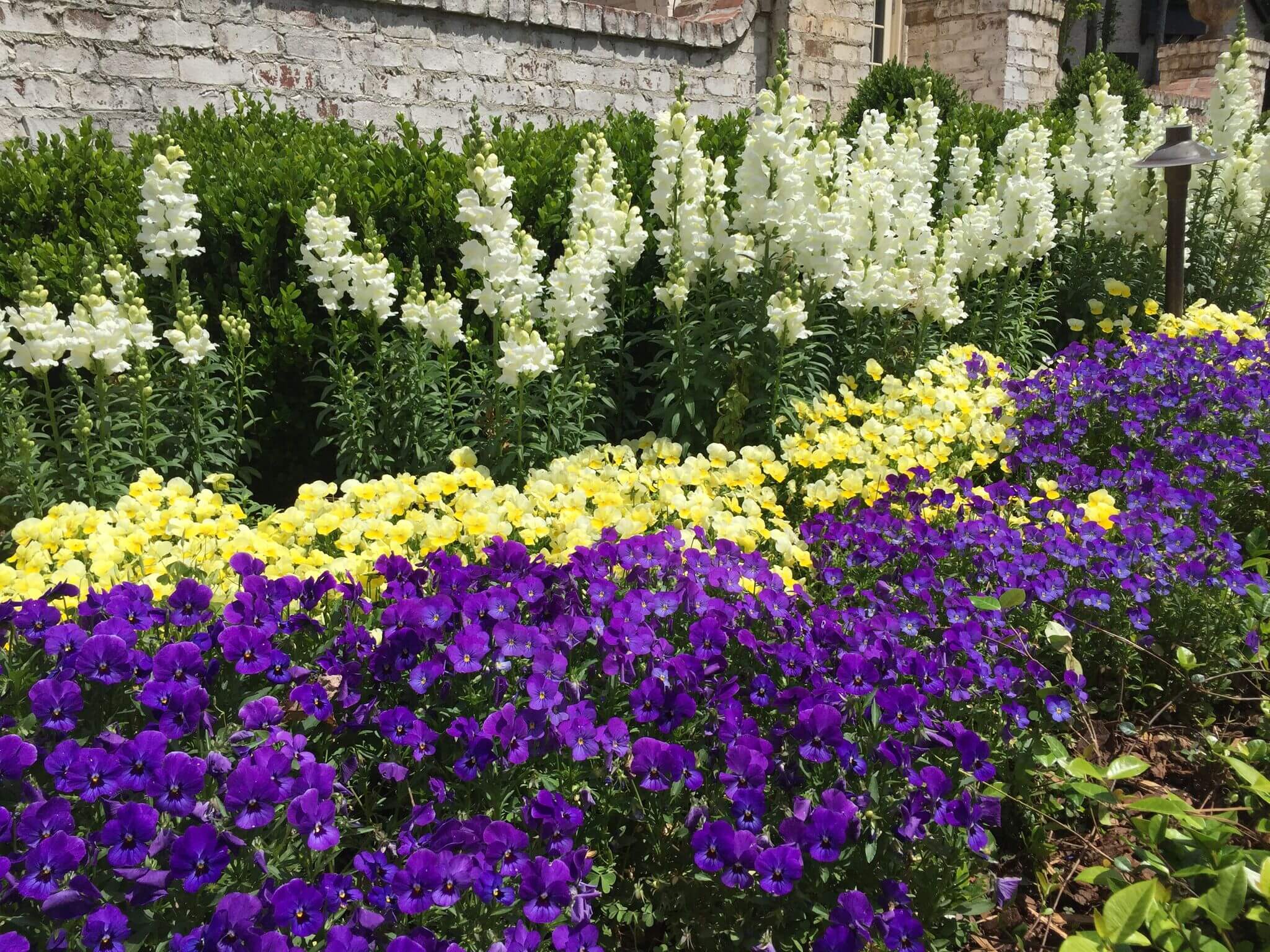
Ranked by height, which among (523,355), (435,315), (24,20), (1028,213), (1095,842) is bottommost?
(1095,842)

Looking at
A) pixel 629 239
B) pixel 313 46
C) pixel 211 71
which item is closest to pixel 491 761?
pixel 629 239

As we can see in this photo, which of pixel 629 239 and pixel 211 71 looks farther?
pixel 211 71

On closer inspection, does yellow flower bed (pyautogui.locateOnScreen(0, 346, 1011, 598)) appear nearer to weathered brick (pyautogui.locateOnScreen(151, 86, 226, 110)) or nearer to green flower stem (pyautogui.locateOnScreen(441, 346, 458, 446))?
green flower stem (pyautogui.locateOnScreen(441, 346, 458, 446))

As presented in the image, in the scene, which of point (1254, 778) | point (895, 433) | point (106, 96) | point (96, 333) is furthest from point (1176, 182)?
point (106, 96)

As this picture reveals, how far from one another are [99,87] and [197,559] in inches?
205

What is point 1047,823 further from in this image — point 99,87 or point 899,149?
point 99,87

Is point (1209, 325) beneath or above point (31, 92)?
beneath

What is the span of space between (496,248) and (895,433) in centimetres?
192

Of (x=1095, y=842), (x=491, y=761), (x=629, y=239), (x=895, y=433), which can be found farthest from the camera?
(x=629, y=239)

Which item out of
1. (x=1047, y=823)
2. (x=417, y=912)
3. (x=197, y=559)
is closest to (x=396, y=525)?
(x=197, y=559)

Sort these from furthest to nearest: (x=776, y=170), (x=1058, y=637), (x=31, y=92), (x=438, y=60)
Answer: (x=438, y=60), (x=31, y=92), (x=776, y=170), (x=1058, y=637)

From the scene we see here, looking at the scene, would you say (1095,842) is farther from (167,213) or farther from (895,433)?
(167,213)

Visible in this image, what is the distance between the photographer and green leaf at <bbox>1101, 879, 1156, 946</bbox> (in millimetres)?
1852

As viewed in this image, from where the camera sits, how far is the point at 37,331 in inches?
145
